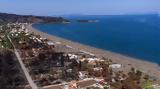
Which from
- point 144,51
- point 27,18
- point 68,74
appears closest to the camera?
point 68,74

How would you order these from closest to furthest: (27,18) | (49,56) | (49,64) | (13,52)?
(49,64) < (49,56) < (13,52) < (27,18)

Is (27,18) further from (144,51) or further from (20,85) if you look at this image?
(20,85)

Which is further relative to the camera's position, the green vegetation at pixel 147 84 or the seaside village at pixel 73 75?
the seaside village at pixel 73 75

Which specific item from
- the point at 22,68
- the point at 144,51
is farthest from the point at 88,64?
the point at 144,51

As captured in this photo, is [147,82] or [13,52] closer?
[147,82]

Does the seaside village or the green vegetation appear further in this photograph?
the seaside village

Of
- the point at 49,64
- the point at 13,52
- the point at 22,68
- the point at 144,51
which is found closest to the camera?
the point at 22,68

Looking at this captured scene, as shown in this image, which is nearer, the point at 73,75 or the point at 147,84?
the point at 147,84

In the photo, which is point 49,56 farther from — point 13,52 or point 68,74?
point 68,74

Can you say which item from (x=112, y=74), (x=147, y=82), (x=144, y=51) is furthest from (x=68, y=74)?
(x=144, y=51)
